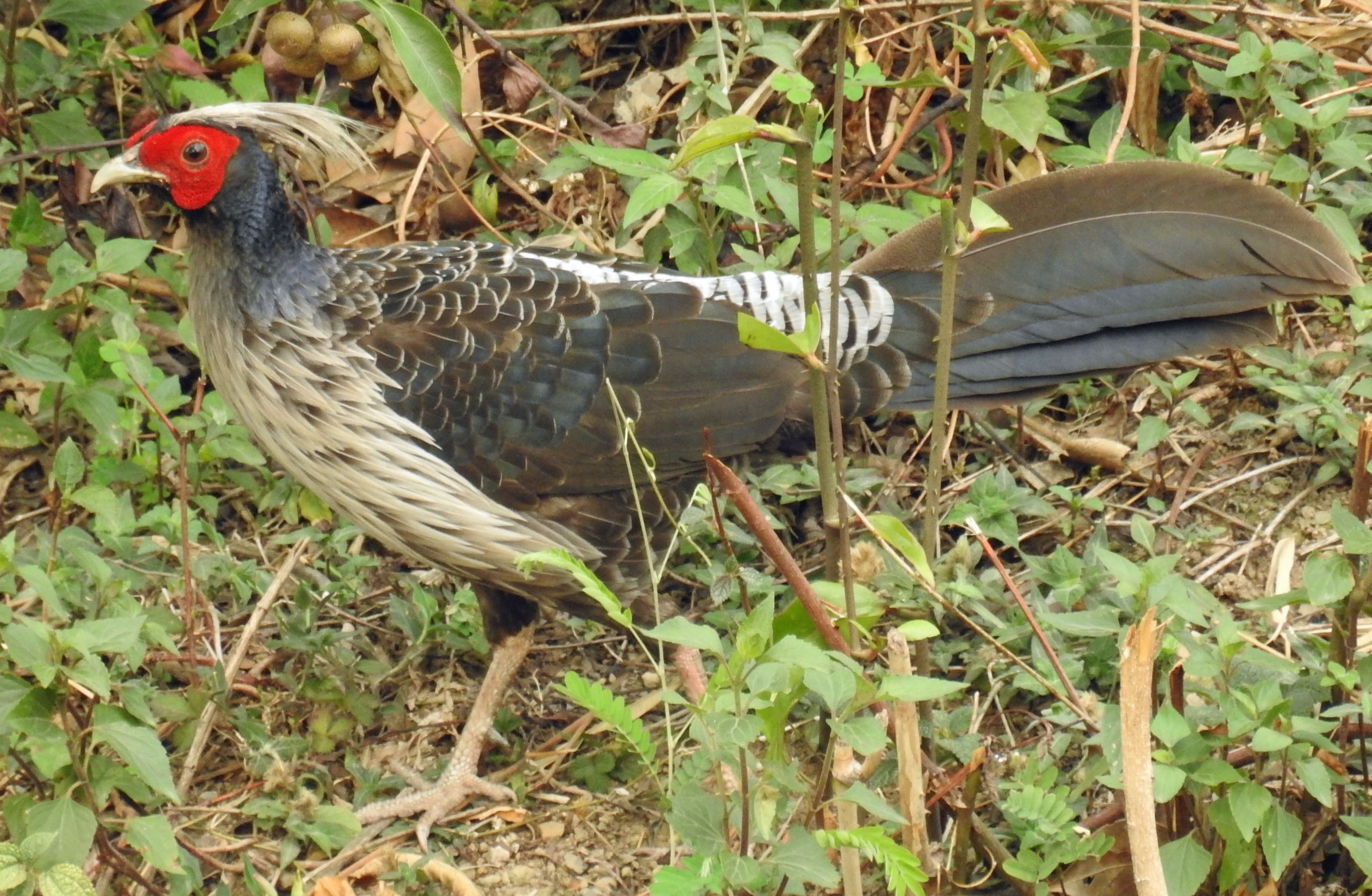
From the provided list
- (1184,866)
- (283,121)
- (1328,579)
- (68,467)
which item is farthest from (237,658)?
(1328,579)

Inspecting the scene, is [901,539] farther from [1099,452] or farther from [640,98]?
[640,98]

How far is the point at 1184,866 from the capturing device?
103 inches

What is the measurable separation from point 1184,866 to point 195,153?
109 inches

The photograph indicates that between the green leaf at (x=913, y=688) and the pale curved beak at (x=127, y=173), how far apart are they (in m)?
2.42

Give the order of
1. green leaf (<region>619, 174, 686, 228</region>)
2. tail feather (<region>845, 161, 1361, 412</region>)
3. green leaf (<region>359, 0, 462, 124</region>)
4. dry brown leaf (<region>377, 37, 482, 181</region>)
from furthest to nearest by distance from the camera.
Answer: dry brown leaf (<region>377, 37, 482, 181</region>) < tail feather (<region>845, 161, 1361, 412</region>) < green leaf (<region>359, 0, 462, 124</region>) < green leaf (<region>619, 174, 686, 228</region>)

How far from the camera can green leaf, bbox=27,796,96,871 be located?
266cm

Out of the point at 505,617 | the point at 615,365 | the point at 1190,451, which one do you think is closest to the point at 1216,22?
the point at 1190,451

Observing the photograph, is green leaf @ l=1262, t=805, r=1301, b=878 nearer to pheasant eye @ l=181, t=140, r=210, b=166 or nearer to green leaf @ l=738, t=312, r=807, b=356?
green leaf @ l=738, t=312, r=807, b=356

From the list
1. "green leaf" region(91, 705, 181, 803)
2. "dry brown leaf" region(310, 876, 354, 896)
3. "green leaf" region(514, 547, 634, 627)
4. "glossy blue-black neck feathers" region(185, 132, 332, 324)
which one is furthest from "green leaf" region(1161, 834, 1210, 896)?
"glossy blue-black neck feathers" region(185, 132, 332, 324)

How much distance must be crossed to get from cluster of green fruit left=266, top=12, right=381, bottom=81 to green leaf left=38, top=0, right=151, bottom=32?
0.36 m

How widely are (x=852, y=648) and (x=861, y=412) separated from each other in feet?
4.36

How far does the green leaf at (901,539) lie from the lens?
2.40 m

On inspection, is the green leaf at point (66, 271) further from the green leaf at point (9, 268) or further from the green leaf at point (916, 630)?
the green leaf at point (916, 630)

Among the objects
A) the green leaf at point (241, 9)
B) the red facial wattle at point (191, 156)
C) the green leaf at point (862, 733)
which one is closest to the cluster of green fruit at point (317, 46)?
the green leaf at point (241, 9)
